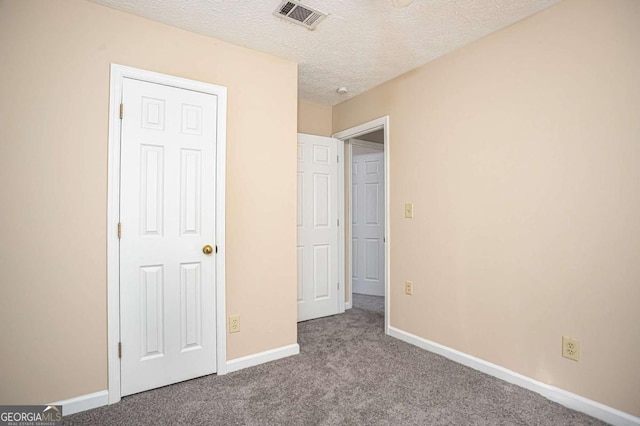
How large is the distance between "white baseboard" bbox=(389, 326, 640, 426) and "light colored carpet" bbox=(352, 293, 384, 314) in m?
1.15

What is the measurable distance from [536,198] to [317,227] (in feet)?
7.13

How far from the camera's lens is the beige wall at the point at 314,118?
3.63 metres

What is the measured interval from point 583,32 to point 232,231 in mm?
2621

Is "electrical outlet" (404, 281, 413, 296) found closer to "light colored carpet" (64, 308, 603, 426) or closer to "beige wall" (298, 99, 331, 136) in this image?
"light colored carpet" (64, 308, 603, 426)

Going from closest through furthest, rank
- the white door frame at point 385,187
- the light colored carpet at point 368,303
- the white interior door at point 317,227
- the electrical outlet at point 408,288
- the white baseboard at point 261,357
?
the white baseboard at point 261,357
the electrical outlet at point 408,288
the white door frame at point 385,187
the white interior door at point 317,227
the light colored carpet at point 368,303

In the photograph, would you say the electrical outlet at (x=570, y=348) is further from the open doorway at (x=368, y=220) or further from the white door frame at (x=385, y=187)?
the open doorway at (x=368, y=220)

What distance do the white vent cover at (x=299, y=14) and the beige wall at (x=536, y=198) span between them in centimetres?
118

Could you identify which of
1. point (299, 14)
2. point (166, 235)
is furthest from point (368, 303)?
point (299, 14)

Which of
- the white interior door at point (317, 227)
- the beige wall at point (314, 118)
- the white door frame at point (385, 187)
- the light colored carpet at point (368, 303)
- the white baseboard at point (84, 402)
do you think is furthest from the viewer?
the light colored carpet at point (368, 303)

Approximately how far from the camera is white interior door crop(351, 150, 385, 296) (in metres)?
4.75

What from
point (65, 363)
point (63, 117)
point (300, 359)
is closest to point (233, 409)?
point (300, 359)

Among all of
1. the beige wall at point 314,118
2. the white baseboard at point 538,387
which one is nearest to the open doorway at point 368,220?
the beige wall at point 314,118

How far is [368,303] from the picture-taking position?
4270 mm

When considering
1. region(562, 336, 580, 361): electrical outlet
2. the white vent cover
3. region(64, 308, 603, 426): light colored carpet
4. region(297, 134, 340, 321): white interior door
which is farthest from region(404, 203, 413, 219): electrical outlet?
the white vent cover
